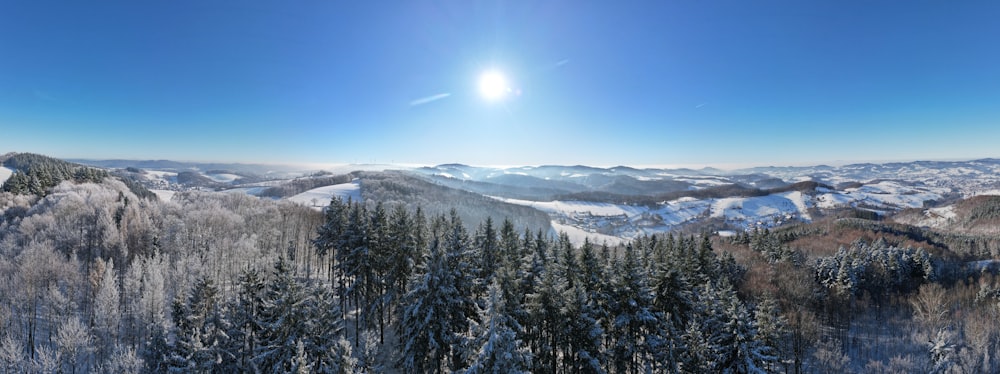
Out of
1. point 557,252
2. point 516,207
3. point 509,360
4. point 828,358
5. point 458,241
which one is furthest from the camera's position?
point 516,207

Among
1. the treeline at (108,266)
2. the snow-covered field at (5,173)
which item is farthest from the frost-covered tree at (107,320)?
the snow-covered field at (5,173)

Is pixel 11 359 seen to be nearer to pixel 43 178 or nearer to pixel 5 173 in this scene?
pixel 43 178

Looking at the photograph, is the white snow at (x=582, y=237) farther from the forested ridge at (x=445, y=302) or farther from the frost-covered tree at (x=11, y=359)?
the frost-covered tree at (x=11, y=359)

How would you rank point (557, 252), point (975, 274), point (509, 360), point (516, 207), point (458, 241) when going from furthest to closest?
point (516, 207), point (975, 274), point (557, 252), point (458, 241), point (509, 360)

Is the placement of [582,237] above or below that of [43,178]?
below

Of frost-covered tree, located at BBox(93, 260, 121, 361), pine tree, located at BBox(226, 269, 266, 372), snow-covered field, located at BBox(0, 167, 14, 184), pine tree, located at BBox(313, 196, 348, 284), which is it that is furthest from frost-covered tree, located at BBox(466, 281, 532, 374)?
snow-covered field, located at BBox(0, 167, 14, 184)

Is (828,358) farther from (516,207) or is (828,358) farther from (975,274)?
(516,207)

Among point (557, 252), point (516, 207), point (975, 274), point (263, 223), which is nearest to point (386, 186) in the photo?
point (516, 207)

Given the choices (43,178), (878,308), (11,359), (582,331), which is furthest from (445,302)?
(43,178)

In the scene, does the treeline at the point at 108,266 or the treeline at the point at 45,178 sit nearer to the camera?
the treeline at the point at 108,266
